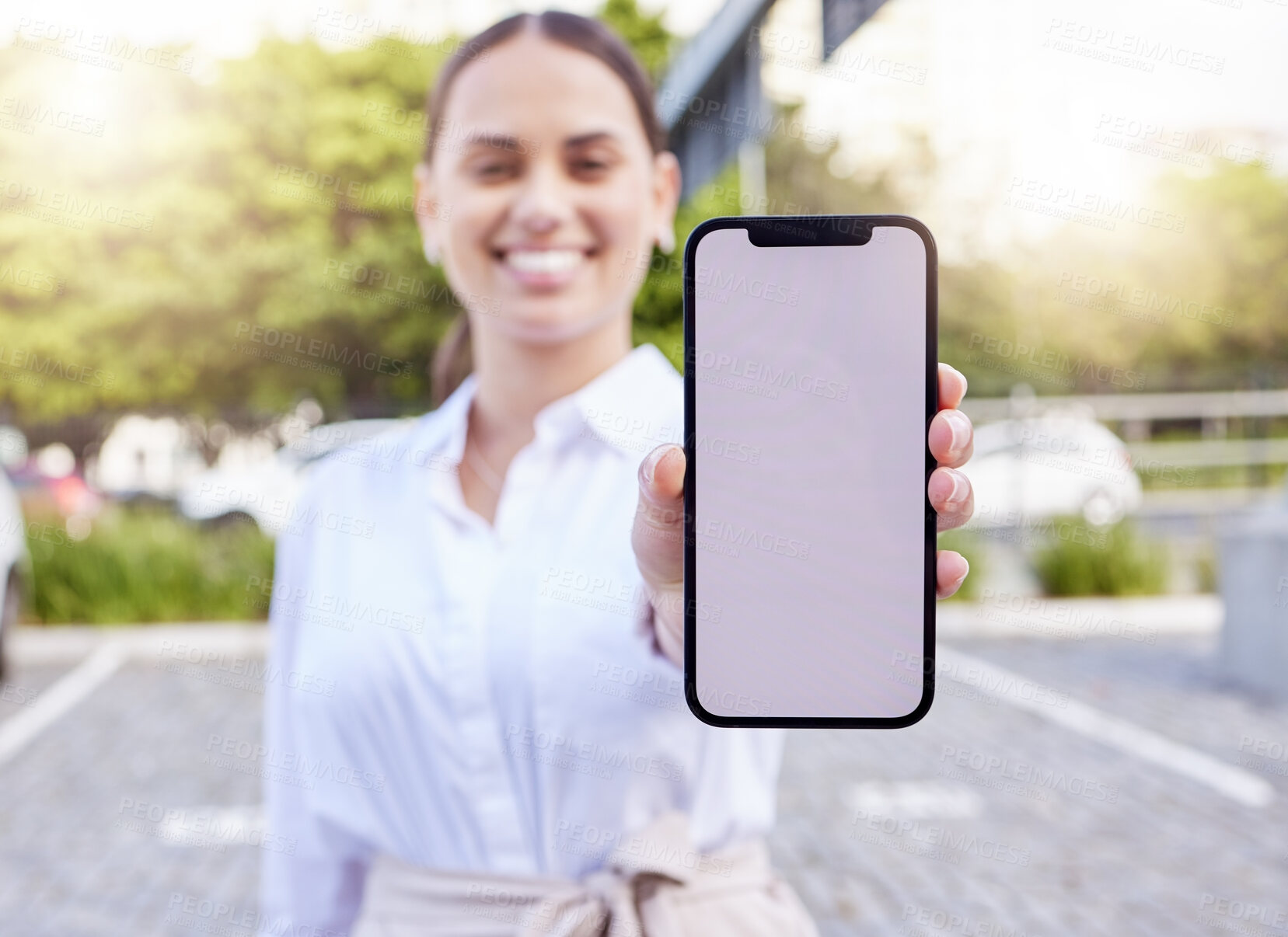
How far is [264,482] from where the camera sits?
16406 mm

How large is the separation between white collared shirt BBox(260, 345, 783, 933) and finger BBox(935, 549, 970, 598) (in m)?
0.54

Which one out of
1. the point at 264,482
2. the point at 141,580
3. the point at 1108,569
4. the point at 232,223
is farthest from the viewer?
the point at 232,223

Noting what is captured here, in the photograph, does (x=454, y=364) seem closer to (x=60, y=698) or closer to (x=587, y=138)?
(x=587, y=138)

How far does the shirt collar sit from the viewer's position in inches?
70.8

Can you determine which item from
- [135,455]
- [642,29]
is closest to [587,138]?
[642,29]

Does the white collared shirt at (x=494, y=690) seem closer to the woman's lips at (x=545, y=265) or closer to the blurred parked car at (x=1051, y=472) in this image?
the woman's lips at (x=545, y=265)

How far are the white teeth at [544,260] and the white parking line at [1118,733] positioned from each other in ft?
18.9

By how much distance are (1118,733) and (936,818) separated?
1.95m

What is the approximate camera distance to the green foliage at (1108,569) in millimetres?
11555

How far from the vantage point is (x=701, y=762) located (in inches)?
67.6

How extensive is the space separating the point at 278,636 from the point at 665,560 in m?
1.08

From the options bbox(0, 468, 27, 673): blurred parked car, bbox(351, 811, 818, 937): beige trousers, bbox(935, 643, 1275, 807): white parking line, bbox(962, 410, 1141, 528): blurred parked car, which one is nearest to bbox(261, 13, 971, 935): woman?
bbox(351, 811, 818, 937): beige trousers

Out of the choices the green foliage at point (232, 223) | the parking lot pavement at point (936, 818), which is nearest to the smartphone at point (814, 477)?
the parking lot pavement at point (936, 818)

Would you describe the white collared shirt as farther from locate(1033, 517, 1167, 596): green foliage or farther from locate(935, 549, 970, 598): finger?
locate(1033, 517, 1167, 596): green foliage
